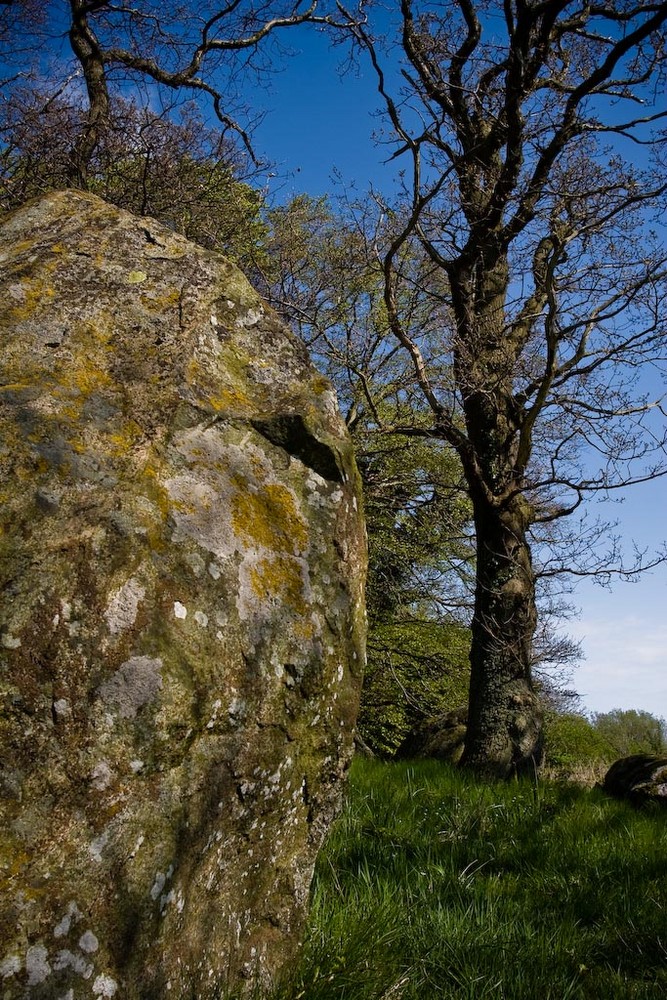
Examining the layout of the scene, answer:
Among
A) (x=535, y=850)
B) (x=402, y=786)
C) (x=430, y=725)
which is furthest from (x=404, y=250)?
(x=535, y=850)

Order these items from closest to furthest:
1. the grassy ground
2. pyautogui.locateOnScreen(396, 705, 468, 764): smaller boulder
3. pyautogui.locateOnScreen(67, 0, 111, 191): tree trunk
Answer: the grassy ground → pyautogui.locateOnScreen(67, 0, 111, 191): tree trunk → pyautogui.locateOnScreen(396, 705, 468, 764): smaller boulder

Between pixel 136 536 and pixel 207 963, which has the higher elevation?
pixel 136 536

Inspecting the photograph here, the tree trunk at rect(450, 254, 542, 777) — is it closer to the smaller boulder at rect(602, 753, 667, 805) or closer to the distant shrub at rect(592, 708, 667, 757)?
the smaller boulder at rect(602, 753, 667, 805)

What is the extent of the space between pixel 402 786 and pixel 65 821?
12.5 ft

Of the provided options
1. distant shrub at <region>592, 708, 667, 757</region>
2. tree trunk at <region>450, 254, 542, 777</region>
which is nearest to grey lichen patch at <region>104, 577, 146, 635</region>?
tree trunk at <region>450, 254, 542, 777</region>

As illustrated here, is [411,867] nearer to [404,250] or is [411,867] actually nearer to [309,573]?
[309,573]

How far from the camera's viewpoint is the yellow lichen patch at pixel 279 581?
258cm

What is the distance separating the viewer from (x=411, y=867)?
393 cm

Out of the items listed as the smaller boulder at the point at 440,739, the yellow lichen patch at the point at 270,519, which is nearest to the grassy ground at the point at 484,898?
the yellow lichen patch at the point at 270,519

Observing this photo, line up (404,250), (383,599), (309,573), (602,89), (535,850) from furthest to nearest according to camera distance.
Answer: (383,599), (404,250), (602,89), (535,850), (309,573)

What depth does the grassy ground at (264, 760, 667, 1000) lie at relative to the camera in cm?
278

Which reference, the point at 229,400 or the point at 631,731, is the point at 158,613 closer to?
the point at 229,400

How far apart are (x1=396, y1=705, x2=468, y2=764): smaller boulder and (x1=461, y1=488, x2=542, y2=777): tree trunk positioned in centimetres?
110

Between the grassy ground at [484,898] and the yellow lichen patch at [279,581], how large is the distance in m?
1.25
